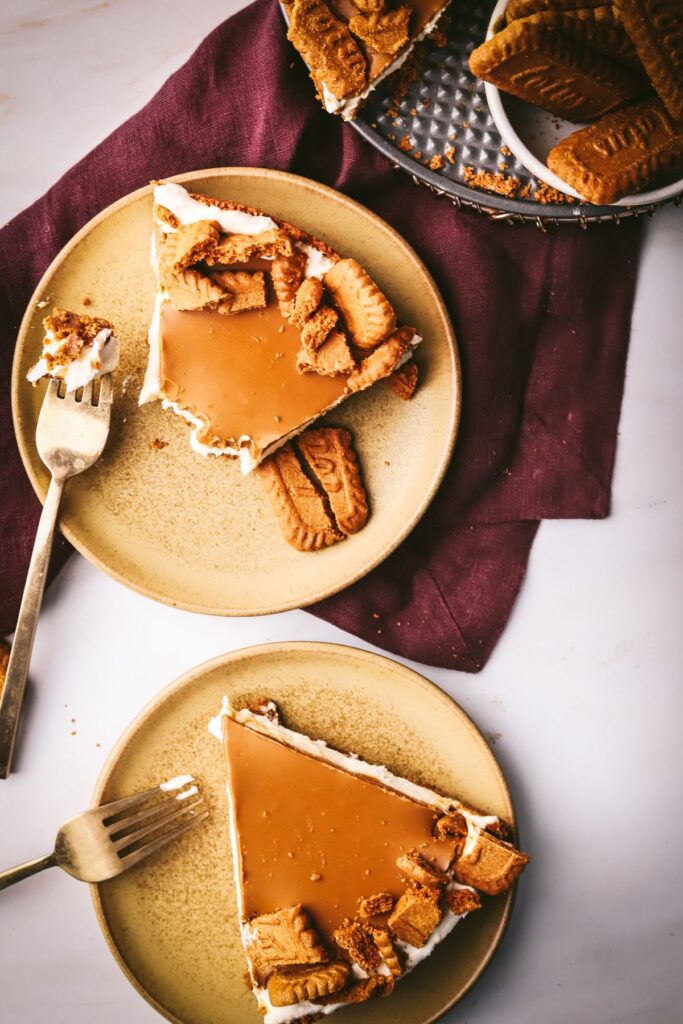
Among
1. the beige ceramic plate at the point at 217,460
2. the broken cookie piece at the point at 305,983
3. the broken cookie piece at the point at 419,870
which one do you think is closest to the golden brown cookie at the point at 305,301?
the beige ceramic plate at the point at 217,460

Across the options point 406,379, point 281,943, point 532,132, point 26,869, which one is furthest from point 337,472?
point 26,869

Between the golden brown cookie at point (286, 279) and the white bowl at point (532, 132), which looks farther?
the golden brown cookie at point (286, 279)

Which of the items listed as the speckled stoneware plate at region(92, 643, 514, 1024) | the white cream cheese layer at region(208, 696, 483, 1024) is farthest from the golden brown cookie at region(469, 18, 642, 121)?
the white cream cheese layer at region(208, 696, 483, 1024)

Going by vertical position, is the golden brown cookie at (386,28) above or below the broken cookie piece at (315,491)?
above

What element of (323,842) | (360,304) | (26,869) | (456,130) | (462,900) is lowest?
(462,900)

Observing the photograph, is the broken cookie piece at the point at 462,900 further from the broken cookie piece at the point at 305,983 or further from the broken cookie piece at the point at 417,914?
the broken cookie piece at the point at 305,983

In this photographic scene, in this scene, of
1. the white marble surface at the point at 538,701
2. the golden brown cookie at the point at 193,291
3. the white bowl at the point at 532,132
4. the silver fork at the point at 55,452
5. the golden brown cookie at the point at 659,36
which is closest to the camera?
the golden brown cookie at the point at 659,36

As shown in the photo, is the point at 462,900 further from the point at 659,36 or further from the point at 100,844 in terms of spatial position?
the point at 659,36
